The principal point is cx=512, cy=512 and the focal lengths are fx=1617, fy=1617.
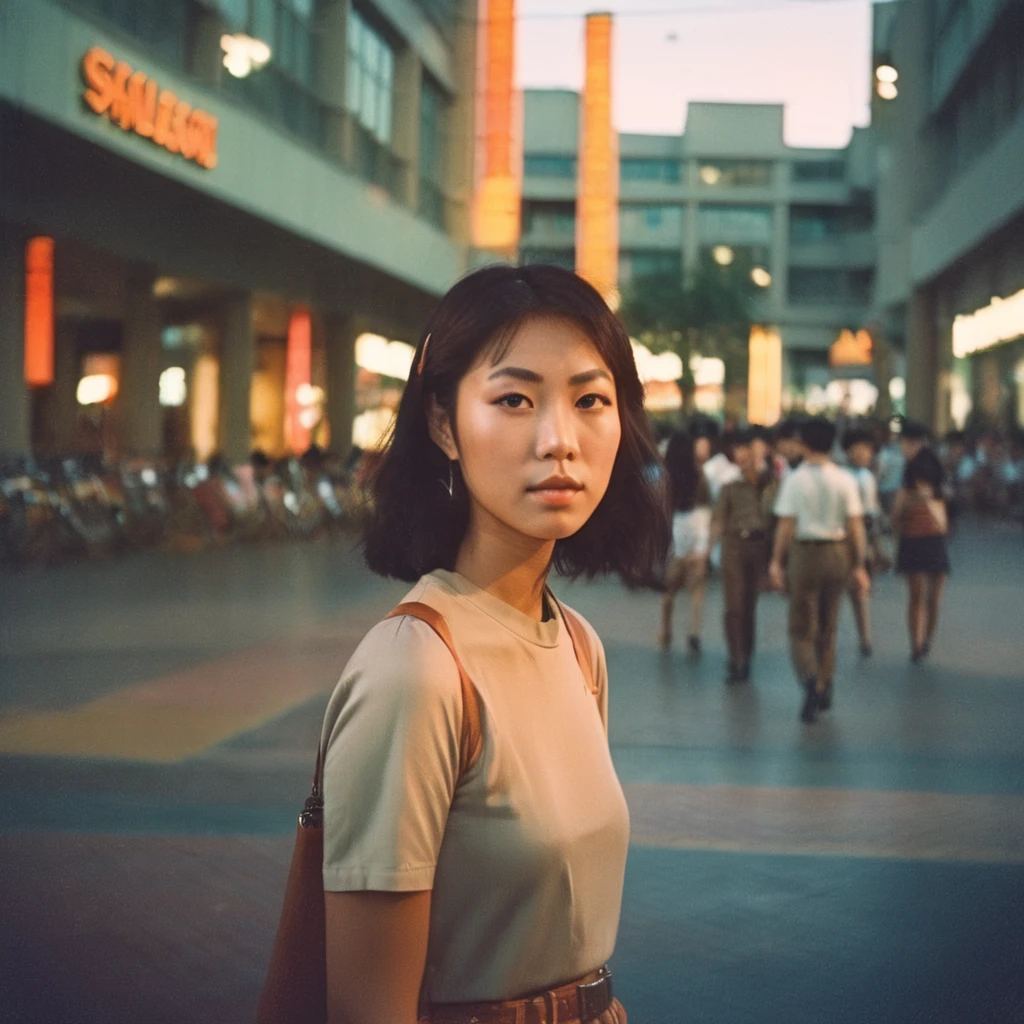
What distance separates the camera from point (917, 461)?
43.1 ft

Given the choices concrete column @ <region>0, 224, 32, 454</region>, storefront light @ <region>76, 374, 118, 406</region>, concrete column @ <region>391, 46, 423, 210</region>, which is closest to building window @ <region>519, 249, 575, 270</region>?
concrete column @ <region>0, 224, 32, 454</region>

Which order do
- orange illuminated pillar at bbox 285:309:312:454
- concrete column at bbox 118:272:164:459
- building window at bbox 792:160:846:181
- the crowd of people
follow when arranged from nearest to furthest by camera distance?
the crowd of people < concrete column at bbox 118:272:164:459 < orange illuminated pillar at bbox 285:309:312:454 < building window at bbox 792:160:846:181

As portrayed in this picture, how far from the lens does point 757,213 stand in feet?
301

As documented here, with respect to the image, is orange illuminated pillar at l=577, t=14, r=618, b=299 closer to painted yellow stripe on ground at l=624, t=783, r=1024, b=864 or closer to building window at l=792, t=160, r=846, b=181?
painted yellow stripe on ground at l=624, t=783, r=1024, b=864

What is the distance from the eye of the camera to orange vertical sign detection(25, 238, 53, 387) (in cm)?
2131

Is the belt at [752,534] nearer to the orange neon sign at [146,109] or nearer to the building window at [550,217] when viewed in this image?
the orange neon sign at [146,109]

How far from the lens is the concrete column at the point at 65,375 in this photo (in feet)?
99.9

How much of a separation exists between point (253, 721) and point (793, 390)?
82790 mm

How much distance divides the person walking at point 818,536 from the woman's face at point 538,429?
8418 mm

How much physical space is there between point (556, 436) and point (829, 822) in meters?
5.38

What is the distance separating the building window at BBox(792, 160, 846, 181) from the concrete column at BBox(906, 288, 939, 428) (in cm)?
4596

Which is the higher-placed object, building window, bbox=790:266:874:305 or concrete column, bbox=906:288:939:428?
building window, bbox=790:266:874:305

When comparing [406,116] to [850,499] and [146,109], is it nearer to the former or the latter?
[146,109]

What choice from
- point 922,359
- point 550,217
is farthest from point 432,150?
point 550,217
